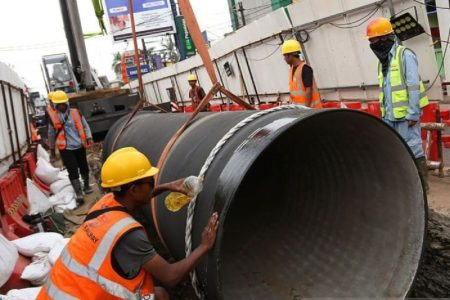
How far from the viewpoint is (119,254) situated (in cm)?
198

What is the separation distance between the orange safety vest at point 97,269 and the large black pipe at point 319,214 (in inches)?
12.5

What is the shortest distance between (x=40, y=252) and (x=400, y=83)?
11.7 feet

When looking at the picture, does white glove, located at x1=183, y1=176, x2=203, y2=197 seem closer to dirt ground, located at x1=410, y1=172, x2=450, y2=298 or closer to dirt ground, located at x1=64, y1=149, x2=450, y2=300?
dirt ground, located at x1=64, y1=149, x2=450, y2=300

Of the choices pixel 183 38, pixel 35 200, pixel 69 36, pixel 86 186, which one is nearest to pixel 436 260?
pixel 35 200

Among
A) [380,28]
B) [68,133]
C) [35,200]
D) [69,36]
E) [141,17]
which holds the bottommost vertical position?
[35,200]

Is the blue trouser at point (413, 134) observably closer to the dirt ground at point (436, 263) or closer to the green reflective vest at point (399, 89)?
the green reflective vest at point (399, 89)

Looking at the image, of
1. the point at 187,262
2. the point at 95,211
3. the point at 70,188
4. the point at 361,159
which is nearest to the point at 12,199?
the point at 70,188

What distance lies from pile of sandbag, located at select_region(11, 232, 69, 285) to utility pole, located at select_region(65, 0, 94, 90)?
253 inches

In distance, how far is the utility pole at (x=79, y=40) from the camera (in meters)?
9.91

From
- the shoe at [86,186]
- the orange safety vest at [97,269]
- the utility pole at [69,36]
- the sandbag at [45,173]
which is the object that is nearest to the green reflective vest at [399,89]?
the orange safety vest at [97,269]

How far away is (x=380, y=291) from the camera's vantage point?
242cm

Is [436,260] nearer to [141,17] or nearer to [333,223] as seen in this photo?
[333,223]

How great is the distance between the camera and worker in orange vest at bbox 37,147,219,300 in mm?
1967

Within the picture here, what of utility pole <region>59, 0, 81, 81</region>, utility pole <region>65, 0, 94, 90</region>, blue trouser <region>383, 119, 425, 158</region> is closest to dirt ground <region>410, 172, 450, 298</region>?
blue trouser <region>383, 119, 425, 158</region>
